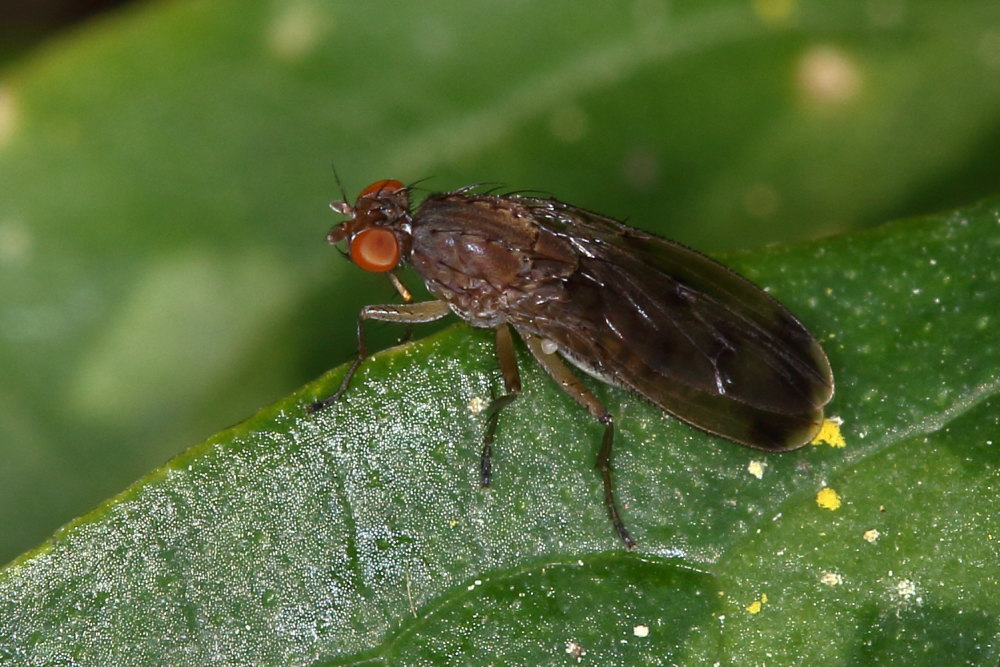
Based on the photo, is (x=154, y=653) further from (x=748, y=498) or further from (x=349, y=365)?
(x=748, y=498)

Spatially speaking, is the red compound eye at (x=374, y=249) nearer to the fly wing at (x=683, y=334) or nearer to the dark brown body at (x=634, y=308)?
the dark brown body at (x=634, y=308)

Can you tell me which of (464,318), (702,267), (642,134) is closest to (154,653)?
(464,318)

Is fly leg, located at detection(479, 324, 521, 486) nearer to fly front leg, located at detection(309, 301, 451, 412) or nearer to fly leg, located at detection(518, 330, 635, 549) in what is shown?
fly leg, located at detection(518, 330, 635, 549)

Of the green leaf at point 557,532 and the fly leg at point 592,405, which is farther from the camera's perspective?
the fly leg at point 592,405

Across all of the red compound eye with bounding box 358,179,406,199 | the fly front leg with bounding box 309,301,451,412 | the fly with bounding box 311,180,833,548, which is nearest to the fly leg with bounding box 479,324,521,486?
the fly with bounding box 311,180,833,548

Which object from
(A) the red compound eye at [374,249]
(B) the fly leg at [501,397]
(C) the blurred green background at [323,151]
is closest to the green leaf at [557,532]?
(B) the fly leg at [501,397]
